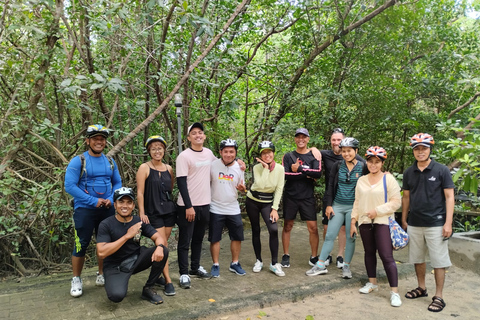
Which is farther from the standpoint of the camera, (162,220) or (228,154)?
(228,154)

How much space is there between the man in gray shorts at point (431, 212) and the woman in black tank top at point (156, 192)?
116 inches

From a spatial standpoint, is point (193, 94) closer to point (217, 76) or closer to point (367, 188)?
point (217, 76)

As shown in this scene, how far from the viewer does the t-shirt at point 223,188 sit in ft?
16.6

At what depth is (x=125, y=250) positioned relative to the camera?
4227 millimetres

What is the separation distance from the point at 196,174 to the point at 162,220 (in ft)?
2.34

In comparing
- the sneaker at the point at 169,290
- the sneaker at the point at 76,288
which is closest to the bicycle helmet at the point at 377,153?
the sneaker at the point at 169,290

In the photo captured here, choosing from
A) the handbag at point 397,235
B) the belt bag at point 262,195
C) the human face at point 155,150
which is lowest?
the handbag at point 397,235

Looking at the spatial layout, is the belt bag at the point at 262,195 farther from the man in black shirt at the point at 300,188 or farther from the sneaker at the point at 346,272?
the sneaker at the point at 346,272

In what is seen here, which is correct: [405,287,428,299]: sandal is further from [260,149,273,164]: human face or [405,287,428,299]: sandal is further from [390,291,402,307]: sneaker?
[260,149,273,164]: human face

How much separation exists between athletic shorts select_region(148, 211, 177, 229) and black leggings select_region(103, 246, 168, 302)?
1.08ft

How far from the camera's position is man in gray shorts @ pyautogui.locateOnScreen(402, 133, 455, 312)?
432 centimetres

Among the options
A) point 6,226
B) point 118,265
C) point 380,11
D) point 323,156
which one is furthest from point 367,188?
point 6,226

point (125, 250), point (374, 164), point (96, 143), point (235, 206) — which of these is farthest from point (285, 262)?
point (96, 143)

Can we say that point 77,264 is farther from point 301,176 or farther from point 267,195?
point 301,176
